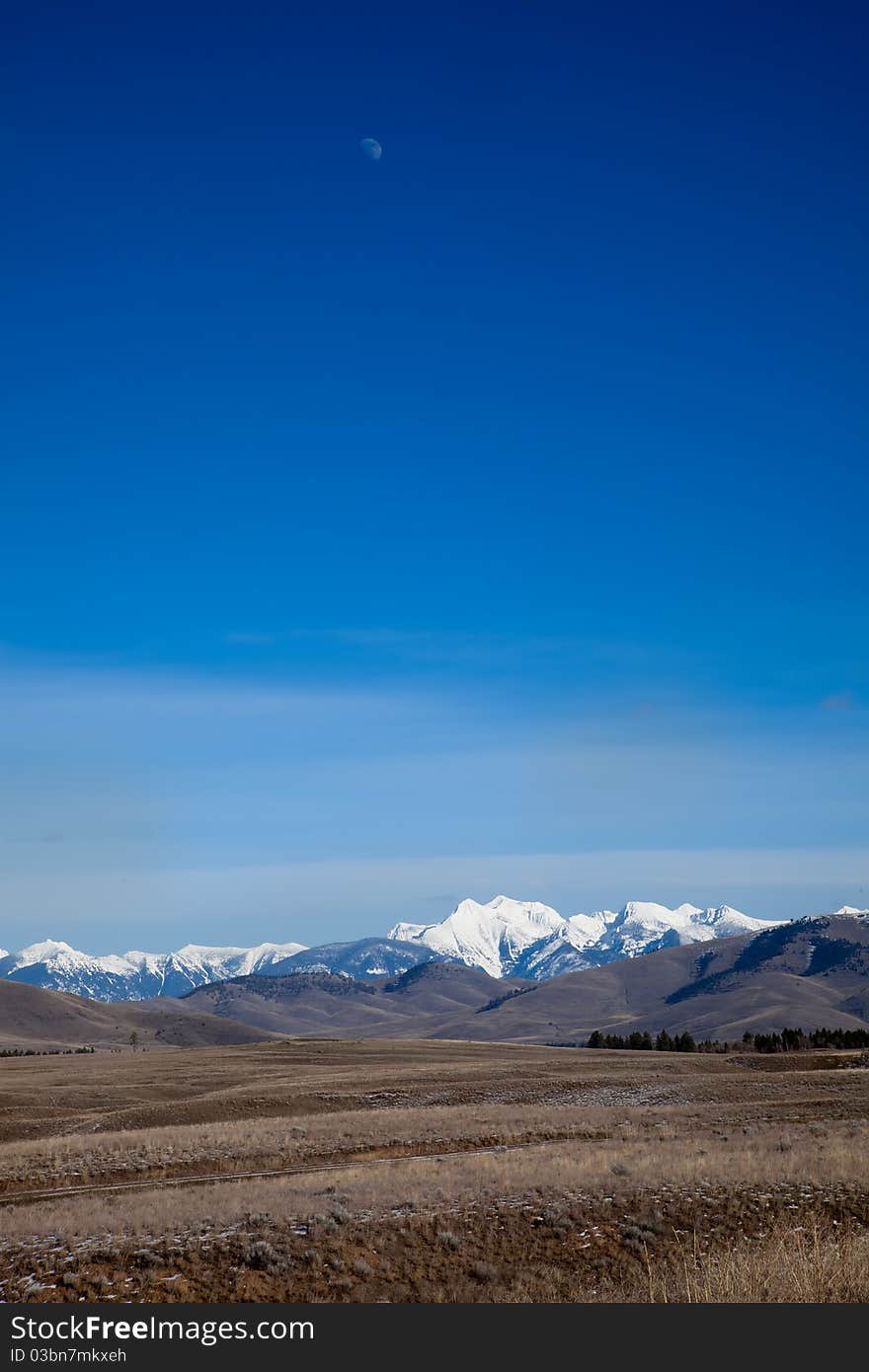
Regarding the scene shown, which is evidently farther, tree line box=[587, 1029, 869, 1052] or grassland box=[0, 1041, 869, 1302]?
tree line box=[587, 1029, 869, 1052]

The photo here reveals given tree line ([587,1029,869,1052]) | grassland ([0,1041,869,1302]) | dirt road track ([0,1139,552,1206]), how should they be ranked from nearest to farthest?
grassland ([0,1041,869,1302]) → dirt road track ([0,1139,552,1206]) → tree line ([587,1029,869,1052])

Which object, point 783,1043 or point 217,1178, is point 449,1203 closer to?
point 217,1178

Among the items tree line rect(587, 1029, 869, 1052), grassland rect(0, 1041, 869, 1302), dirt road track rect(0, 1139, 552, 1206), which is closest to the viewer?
grassland rect(0, 1041, 869, 1302)

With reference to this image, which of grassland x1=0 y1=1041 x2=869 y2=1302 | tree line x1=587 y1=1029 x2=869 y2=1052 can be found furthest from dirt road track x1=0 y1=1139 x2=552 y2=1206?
tree line x1=587 y1=1029 x2=869 y2=1052

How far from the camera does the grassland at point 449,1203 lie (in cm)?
1877

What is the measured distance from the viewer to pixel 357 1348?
12.3 meters

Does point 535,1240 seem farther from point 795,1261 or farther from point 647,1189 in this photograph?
point 795,1261

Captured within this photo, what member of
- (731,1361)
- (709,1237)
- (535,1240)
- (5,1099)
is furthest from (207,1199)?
(5,1099)

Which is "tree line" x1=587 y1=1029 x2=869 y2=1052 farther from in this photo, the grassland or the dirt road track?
the dirt road track

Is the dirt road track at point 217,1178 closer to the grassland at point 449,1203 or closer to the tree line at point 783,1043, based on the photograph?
the grassland at point 449,1203

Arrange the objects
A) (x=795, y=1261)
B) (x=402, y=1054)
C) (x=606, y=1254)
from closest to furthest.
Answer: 1. (x=795, y=1261)
2. (x=606, y=1254)
3. (x=402, y=1054)

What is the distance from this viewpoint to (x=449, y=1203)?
958 inches

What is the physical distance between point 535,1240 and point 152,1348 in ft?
37.0

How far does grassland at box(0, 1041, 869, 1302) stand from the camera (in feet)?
61.6
